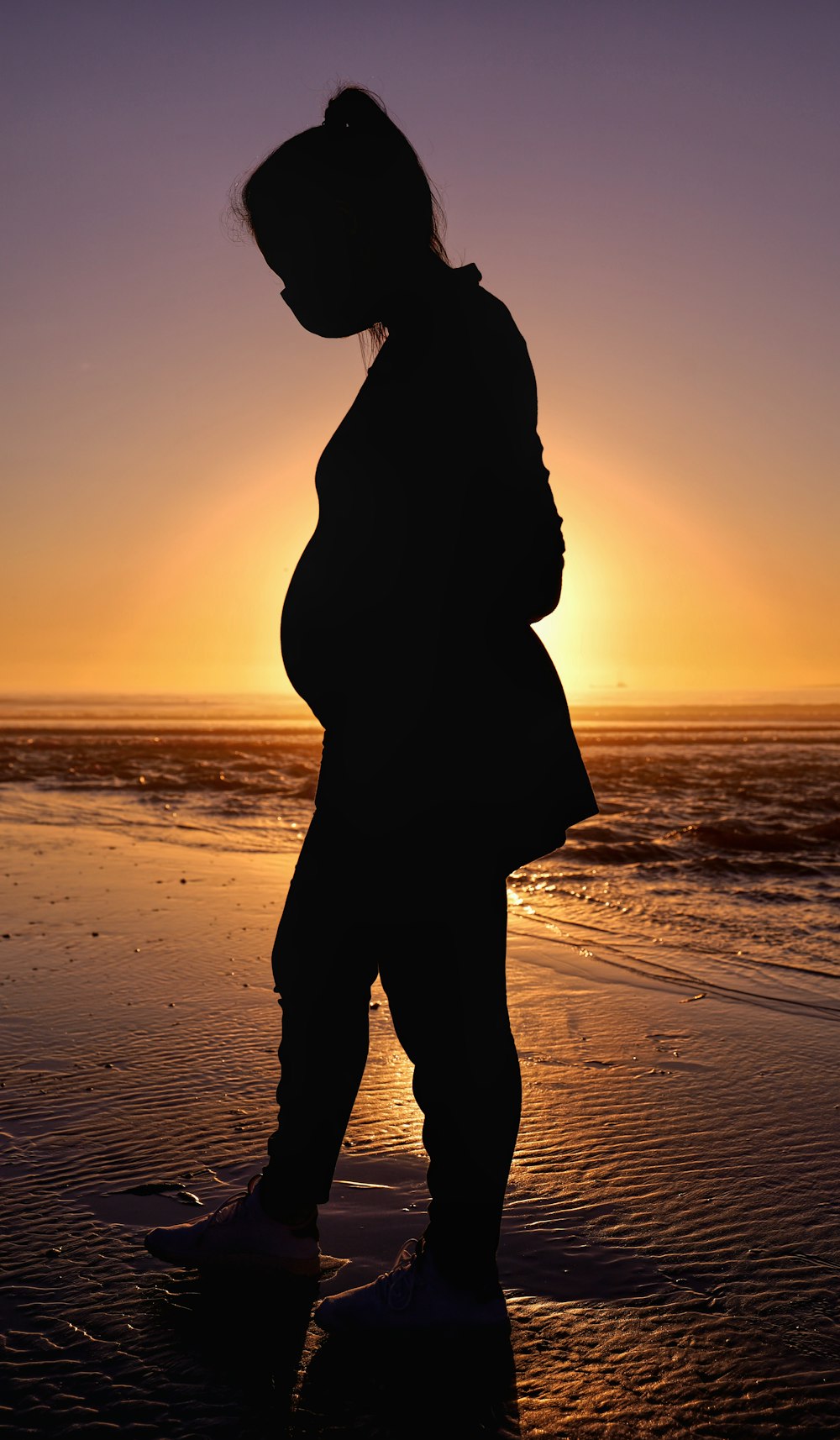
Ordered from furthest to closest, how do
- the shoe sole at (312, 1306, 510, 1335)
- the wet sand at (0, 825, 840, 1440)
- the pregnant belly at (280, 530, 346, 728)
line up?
the pregnant belly at (280, 530, 346, 728) < the shoe sole at (312, 1306, 510, 1335) < the wet sand at (0, 825, 840, 1440)

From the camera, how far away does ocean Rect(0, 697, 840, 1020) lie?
4.91 meters

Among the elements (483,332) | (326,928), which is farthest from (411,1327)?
(483,332)

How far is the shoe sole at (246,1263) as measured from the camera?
1.92 m

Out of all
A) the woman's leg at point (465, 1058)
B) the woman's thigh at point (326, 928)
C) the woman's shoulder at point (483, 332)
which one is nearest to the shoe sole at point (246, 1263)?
the woman's leg at point (465, 1058)

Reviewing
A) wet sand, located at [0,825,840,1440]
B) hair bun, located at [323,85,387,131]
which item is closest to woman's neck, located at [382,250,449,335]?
hair bun, located at [323,85,387,131]

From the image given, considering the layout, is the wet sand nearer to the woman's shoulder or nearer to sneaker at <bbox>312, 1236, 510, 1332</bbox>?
sneaker at <bbox>312, 1236, 510, 1332</bbox>

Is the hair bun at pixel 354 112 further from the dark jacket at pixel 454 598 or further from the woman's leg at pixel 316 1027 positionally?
Answer: the woman's leg at pixel 316 1027

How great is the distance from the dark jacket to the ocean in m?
0.15

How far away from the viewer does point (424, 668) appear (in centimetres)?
179

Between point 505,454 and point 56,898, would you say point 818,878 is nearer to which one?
point 56,898

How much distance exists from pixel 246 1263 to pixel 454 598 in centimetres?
129

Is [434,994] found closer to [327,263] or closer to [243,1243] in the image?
[243,1243]

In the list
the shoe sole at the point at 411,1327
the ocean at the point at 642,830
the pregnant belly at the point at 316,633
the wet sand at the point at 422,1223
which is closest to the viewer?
the wet sand at the point at 422,1223

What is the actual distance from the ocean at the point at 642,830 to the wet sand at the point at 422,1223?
31.3 inches
